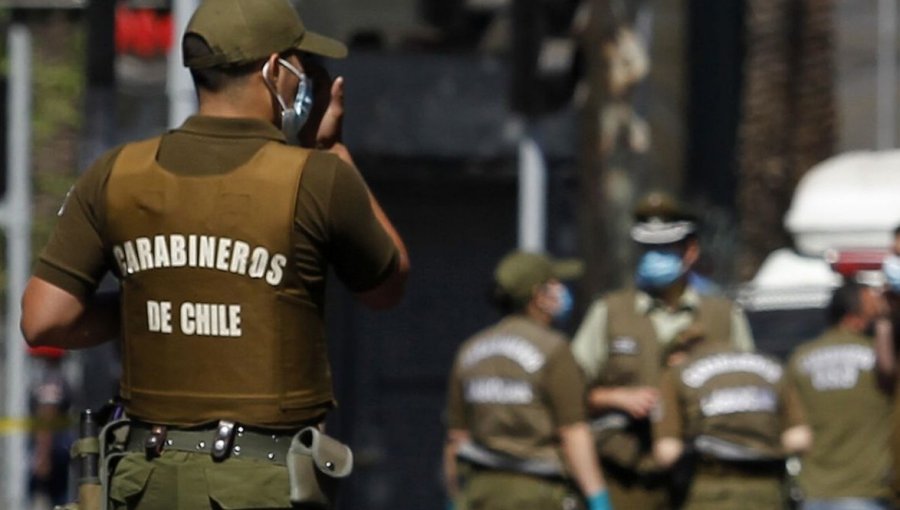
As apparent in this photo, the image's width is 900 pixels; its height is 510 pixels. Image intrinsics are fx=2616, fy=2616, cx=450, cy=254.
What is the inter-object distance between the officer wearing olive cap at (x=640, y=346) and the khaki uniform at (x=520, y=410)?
251 millimetres

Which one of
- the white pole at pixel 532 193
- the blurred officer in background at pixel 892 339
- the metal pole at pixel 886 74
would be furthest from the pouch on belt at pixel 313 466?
the metal pole at pixel 886 74

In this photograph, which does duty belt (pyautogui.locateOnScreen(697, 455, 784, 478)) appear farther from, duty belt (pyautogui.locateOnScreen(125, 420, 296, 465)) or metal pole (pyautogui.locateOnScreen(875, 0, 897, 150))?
metal pole (pyautogui.locateOnScreen(875, 0, 897, 150))

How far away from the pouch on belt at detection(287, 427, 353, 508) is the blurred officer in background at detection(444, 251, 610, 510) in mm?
4820

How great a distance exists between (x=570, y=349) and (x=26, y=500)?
9.66 metres

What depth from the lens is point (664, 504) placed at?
1020cm

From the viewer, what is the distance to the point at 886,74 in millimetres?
21625

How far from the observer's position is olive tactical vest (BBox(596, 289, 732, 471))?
33.0 feet

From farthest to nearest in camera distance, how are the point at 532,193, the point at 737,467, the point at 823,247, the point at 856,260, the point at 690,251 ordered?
1. the point at 823,247
2. the point at 856,260
3. the point at 532,193
4. the point at 690,251
5. the point at 737,467

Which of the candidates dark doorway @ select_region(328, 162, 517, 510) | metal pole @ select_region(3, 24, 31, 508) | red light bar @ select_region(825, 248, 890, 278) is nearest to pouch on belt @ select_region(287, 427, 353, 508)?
red light bar @ select_region(825, 248, 890, 278)

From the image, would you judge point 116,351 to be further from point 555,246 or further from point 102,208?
point 555,246

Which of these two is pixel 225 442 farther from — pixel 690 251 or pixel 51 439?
pixel 51 439

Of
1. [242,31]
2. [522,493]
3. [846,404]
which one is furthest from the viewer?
[846,404]

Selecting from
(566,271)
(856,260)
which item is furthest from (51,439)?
(566,271)

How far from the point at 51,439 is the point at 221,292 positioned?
44.1 feet
